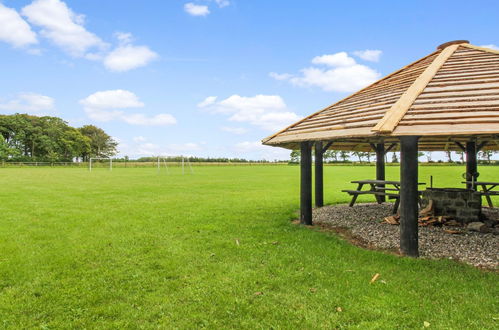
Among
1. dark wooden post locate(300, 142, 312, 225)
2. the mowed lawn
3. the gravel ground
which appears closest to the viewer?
the mowed lawn

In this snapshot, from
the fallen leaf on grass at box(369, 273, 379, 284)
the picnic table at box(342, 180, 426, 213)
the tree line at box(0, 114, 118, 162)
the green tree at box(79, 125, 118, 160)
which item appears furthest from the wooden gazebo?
the green tree at box(79, 125, 118, 160)

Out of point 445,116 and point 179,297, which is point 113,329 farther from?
point 445,116

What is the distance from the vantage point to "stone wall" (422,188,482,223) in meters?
8.12

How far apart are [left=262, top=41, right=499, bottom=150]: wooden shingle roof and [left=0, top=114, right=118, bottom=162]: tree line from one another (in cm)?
8149

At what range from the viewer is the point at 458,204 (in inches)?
326

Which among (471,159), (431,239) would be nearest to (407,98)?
(431,239)

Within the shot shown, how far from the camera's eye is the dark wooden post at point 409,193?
5773mm

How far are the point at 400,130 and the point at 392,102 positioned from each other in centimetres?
160

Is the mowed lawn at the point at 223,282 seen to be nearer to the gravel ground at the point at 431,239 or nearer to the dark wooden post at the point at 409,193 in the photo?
the dark wooden post at the point at 409,193

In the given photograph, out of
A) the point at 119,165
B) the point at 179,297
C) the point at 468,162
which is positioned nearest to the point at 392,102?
the point at 179,297

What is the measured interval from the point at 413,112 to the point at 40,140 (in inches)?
3570

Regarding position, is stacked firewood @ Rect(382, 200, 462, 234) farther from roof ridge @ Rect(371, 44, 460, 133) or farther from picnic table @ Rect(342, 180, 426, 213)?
roof ridge @ Rect(371, 44, 460, 133)

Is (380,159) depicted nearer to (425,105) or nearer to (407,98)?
(407,98)

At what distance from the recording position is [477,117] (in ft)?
16.8
